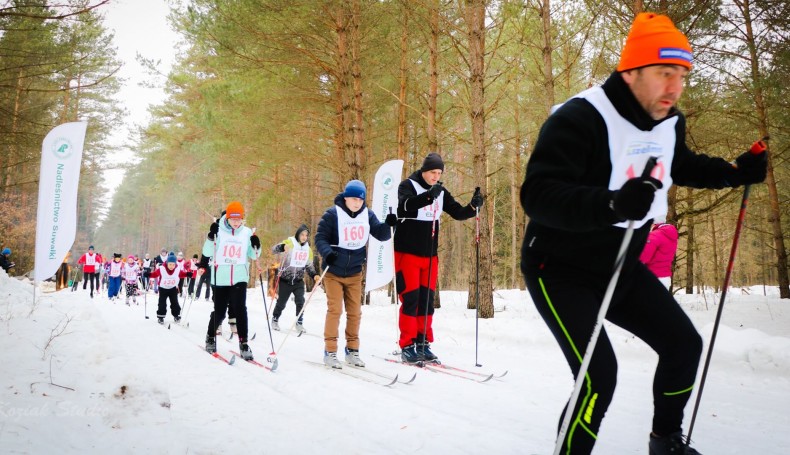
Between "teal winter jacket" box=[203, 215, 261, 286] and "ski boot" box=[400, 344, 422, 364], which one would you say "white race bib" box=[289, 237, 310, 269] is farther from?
"ski boot" box=[400, 344, 422, 364]

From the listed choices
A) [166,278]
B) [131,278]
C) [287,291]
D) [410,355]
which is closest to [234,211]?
[410,355]

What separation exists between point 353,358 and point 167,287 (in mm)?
7702

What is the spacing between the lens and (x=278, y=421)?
11.8ft

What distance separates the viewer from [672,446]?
6.97ft

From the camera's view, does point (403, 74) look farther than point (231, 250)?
Yes

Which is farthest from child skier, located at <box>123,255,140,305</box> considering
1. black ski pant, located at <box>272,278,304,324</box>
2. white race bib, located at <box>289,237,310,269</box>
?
white race bib, located at <box>289,237,310,269</box>

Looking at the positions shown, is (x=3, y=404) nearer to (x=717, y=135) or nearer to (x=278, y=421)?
(x=278, y=421)

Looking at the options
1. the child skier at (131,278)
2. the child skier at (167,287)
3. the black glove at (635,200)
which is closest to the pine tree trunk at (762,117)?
the black glove at (635,200)

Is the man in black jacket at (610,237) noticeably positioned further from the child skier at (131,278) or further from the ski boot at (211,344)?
the child skier at (131,278)

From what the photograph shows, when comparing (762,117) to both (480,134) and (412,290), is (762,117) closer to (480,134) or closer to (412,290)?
(480,134)

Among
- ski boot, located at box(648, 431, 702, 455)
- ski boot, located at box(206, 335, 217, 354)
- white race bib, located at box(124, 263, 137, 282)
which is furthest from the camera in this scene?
white race bib, located at box(124, 263, 137, 282)

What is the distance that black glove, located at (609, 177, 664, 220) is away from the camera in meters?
1.62

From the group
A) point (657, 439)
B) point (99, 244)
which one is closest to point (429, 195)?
point (657, 439)

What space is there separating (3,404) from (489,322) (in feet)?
24.4
